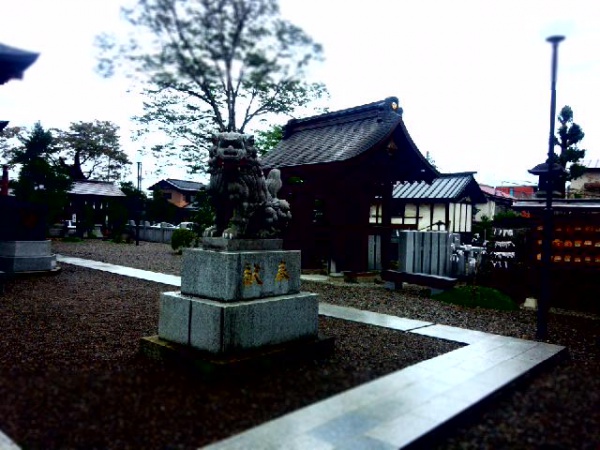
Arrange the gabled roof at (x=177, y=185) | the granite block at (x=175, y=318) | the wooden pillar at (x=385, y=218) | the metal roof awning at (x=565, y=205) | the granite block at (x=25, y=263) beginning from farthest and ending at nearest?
the gabled roof at (x=177, y=185), the wooden pillar at (x=385, y=218), the granite block at (x=25, y=263), the metal roof awning at (x=565, y=205), the granite block at (x=175, y=318)

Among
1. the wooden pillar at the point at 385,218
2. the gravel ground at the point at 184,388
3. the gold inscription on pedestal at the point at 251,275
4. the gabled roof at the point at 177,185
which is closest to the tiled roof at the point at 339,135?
the wooden pillar at the point at 385,218

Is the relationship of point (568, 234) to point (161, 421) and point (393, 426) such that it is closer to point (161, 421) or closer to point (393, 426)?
point (393, 426)

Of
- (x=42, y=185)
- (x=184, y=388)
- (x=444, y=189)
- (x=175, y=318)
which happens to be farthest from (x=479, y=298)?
(x=42, y=185)

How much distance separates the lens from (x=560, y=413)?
4.68m

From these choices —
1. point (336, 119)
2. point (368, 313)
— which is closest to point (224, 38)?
point (336, 119)

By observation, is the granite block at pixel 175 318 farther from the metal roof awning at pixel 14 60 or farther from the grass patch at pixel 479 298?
the grass patch at pixel 479 298

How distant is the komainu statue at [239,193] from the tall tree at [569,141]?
23617 mm

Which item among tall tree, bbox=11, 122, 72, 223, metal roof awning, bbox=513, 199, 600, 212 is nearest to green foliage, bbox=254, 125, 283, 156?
tall tree, bbox=11, 122, 72, 223

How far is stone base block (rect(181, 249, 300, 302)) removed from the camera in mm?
5637

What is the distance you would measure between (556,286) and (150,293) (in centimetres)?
1052

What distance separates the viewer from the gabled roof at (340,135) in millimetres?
14516

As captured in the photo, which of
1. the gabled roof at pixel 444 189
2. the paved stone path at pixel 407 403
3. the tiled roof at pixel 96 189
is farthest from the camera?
the tiled roof at pixel 96 189

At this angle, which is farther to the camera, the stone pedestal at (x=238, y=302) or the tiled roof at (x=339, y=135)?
the tiled roof at (x=339, y=135)

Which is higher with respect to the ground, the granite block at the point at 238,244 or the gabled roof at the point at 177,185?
the gabled roof at the point at 177,185
